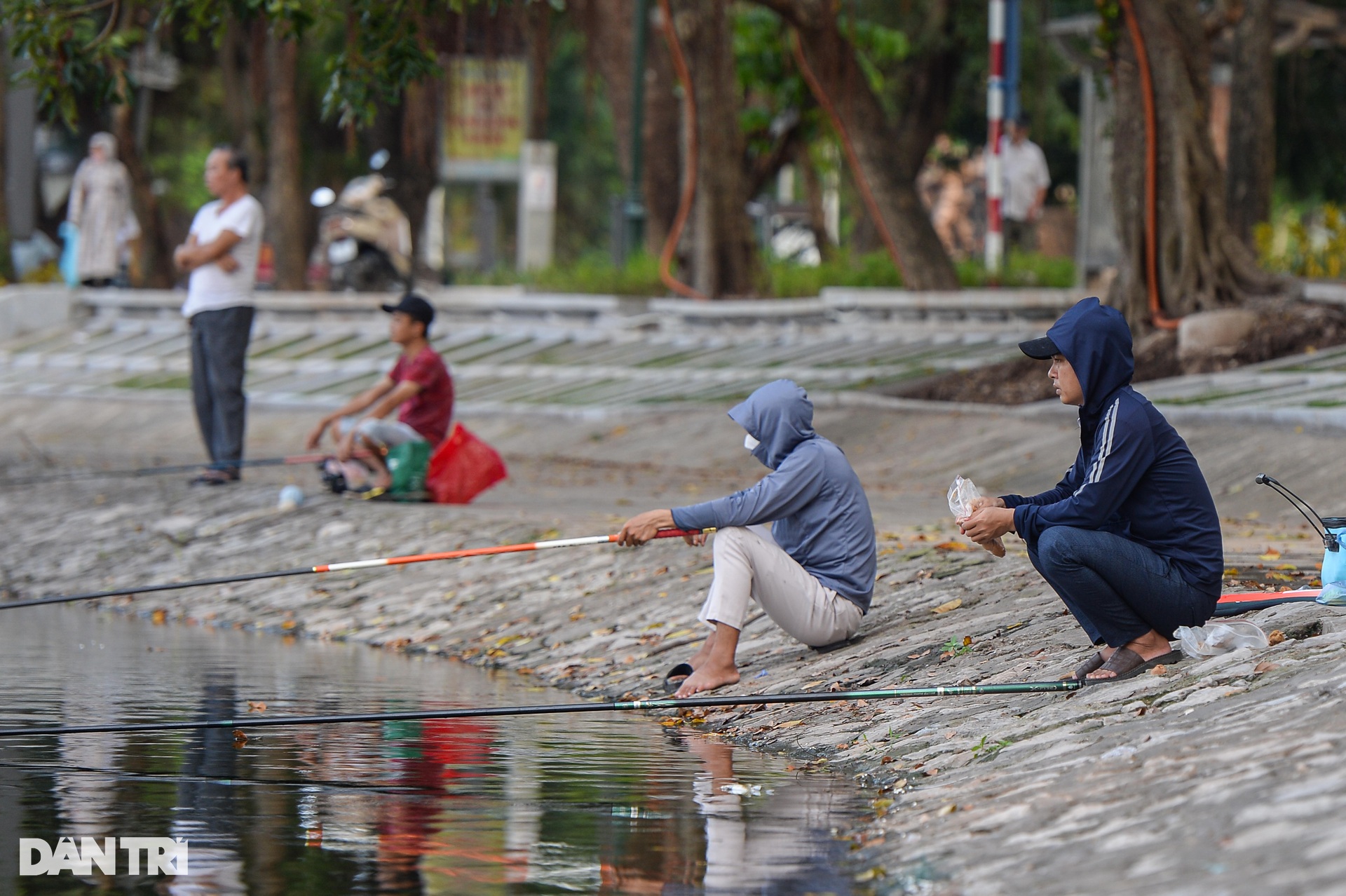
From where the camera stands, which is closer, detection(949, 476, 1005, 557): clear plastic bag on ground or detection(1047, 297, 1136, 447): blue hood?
detection(1047, 297, 1136, 447): blue hood

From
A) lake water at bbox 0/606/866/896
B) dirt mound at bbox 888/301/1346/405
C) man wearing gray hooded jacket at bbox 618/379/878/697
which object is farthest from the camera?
dirt mound at bbox 888/301/1346/405

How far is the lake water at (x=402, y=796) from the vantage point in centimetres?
496

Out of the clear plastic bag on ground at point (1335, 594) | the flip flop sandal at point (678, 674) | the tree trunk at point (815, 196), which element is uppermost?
the tree trunk at point (815, 196)

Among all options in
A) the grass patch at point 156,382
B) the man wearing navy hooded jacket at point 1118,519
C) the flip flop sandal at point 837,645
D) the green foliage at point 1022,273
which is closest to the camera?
the man wearing navy hooded jacket at point 1118,519

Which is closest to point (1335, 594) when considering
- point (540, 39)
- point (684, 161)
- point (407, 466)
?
point (407, 466)

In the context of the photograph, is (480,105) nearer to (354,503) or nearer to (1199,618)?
(354,503)

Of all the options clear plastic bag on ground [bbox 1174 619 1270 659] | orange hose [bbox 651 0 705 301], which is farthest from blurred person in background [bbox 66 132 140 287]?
clear plastic bag on ground [bbox 1174 619 1270 659]

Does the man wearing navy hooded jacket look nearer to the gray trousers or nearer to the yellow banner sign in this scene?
the gray trousers

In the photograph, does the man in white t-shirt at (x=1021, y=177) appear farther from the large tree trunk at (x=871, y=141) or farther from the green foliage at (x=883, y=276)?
the large tree trunk at (x=871, y=141)

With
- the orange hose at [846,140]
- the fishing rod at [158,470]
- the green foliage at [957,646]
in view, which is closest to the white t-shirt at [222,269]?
the fishing rod at [158,470]

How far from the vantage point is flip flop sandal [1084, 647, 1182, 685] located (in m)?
6.12

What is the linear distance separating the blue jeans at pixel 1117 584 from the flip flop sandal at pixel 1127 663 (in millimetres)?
41

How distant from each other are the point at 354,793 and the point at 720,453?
8.36 meters

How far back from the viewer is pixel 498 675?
8.77 meters
